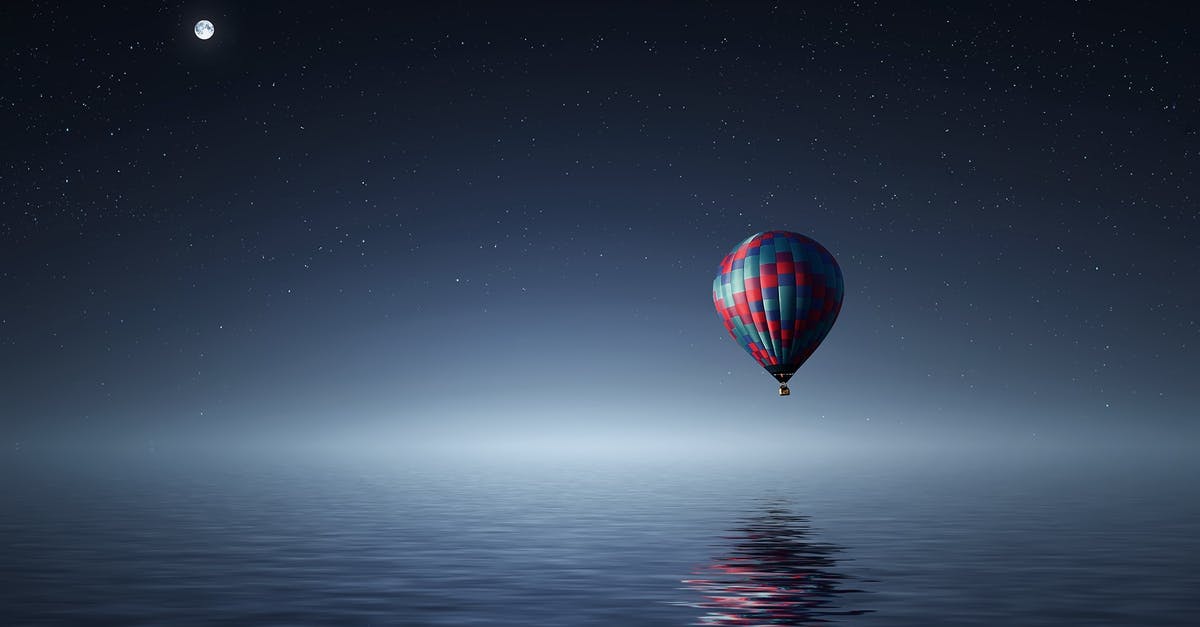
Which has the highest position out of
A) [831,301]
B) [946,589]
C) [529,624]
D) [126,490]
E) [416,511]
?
[831,301]

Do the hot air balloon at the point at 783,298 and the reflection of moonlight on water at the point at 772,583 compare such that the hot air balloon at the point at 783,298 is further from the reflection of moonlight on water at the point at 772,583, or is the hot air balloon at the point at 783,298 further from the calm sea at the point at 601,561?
the reflection of moonlight on water at the point at 772,583

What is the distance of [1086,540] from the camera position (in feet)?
137

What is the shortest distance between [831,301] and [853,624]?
133 feet

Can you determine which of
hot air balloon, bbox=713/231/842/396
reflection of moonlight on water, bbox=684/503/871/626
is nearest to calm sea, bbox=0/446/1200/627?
reflection of moonlight on water, bbox=684/503/871/626

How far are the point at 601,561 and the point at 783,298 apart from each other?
28.9 m

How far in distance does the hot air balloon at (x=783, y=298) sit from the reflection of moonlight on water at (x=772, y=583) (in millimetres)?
18157

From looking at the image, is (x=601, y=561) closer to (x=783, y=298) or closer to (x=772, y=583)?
(x=772, y=583)

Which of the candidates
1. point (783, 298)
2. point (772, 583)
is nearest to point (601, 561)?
point (772, 583)

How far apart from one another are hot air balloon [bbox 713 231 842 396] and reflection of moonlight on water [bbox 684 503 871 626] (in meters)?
18.2

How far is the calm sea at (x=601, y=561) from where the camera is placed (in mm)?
24531

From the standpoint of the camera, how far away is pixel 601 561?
34312 millimetres

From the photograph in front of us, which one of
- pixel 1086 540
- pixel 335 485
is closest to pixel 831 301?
pixel 1086 540

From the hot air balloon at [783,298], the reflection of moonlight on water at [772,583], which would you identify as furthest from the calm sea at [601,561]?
the hot air balloon at [783,298]

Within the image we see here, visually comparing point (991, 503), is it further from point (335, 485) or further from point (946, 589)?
point (335, 485)
